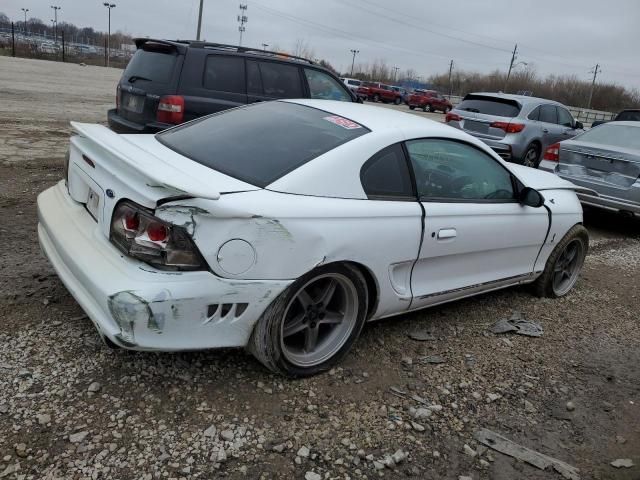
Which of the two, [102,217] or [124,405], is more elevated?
[102,217]

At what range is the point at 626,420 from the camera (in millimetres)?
3092

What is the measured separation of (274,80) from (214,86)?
3.03 feet

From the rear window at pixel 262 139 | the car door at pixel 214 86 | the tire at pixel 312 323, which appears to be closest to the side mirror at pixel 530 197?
the rear window at pixel 262 139

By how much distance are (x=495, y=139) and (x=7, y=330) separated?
9.31 m

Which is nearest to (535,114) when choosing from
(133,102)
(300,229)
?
(133,102)

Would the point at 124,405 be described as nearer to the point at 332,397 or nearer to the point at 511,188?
the point at 332,397

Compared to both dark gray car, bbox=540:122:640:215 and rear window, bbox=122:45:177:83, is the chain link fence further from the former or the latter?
dark gray car, bbox=540:122:640:215

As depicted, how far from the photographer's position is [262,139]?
3254 mm

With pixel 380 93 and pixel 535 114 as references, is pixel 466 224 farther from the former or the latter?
pixel 380 93

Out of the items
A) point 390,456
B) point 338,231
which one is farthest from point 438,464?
point 338,231

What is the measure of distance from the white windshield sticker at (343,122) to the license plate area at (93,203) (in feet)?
4.68

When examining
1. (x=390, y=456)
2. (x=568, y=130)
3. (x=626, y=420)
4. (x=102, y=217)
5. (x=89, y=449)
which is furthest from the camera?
(x=568, y=130)

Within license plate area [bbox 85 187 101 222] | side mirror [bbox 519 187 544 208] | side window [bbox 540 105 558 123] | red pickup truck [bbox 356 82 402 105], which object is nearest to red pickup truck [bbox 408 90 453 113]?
red pickup truck [bbox 356 82 402 105]

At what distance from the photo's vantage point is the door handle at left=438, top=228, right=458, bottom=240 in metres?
3.35
